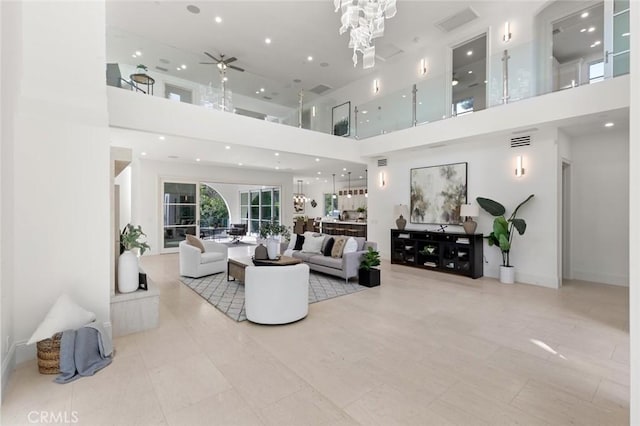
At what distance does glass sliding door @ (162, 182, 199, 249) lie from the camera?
376 inches

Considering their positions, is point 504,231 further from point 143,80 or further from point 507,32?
point 143,80

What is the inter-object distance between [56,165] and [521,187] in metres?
7.47

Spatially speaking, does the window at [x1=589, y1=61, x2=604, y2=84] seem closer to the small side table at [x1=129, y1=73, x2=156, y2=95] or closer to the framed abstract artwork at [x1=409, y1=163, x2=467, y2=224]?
the framed abstract artwork at [x1=409, y1=163, x2=467, y2=224]

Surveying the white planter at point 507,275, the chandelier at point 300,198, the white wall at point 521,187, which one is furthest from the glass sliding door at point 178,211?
the white planter at point 507,275

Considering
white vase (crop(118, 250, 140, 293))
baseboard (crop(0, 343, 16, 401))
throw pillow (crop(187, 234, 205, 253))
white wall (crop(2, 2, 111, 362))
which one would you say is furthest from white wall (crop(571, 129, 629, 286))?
baseboard (crop(0, 343, 16, 401))

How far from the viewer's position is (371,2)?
3.98 m

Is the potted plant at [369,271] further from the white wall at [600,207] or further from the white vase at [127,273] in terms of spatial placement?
the white wall at [600,207]

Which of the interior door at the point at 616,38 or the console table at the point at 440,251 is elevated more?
the interior door at the point at 616,38

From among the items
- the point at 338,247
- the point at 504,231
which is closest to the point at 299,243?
the point at 338,247

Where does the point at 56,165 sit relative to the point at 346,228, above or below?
above

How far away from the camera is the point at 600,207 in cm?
592

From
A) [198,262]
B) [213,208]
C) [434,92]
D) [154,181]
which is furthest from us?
[213,208]

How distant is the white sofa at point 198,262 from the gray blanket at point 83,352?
10.1ft

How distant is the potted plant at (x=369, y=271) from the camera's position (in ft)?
18.0
